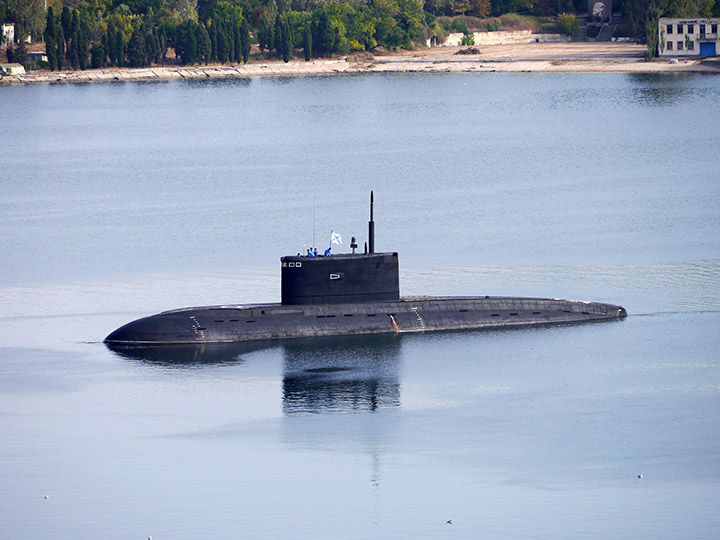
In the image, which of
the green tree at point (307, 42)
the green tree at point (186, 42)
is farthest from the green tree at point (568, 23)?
the green tree at point (186, 42)

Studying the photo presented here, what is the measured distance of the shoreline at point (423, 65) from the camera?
6850 inches

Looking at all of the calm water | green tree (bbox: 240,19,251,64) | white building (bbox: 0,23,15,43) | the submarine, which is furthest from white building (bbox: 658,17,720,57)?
the submarine

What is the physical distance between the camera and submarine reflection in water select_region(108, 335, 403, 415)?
39.1m

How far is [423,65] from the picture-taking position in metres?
184

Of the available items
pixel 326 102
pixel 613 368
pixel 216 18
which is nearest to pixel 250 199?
pixel 613 368

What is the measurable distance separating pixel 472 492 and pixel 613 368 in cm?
1216

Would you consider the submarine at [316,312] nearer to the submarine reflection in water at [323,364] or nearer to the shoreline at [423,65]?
the submarine reflection in water at [323,364]

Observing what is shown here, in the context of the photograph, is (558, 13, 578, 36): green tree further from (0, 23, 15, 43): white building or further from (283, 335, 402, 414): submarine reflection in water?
(283, 335, 402, 414): submarine reflection in water

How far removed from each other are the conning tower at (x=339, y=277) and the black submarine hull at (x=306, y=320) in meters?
0.30

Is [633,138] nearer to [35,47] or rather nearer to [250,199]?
[250,199]

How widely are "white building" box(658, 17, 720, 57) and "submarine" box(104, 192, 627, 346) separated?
123887 millimetres

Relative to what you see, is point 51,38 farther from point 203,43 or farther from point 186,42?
point 203,43

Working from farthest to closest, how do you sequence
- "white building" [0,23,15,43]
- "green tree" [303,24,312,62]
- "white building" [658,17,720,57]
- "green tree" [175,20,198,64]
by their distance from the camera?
"green tree" [303,24,312,62], "green tree" [175,20,198,64], "white building" [0,23,15,43], "white building" [658,17,720,57]

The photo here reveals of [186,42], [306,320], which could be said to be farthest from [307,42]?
[306,320]
